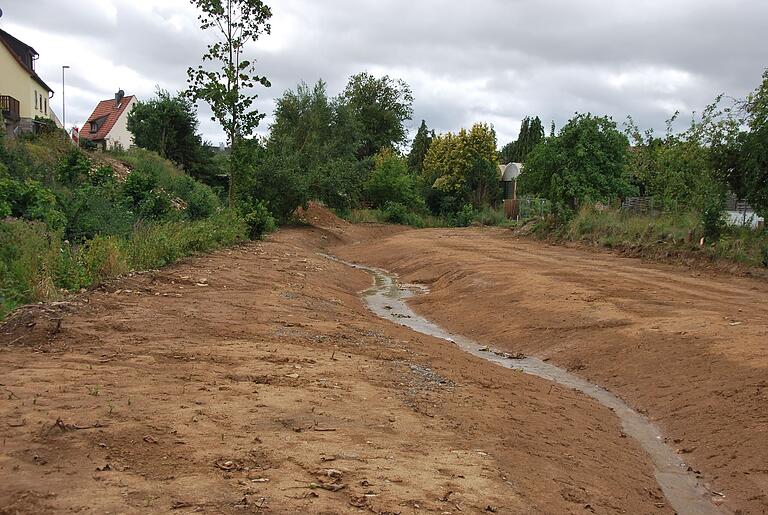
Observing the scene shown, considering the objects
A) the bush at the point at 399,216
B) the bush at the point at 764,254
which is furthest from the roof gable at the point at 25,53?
the bush at the point at 764,254

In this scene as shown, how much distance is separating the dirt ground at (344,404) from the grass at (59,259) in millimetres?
477

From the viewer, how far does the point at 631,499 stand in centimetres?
591

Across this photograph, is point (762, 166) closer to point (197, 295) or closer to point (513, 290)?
point (513, 290)

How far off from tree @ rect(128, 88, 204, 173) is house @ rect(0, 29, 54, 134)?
17.3 feet

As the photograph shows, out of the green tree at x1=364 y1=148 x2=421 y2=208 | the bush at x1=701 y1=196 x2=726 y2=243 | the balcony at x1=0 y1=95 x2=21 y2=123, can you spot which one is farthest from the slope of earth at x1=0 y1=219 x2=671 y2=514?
the green tree at x1=364 y1=148 x2=421 y2=208

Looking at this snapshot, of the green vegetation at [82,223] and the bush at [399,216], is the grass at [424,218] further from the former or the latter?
the green vegetation at [82,223]

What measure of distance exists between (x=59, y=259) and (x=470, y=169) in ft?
174

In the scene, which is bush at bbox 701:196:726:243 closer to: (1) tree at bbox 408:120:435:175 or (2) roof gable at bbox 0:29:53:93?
(2) roof gable at bbox 0:29:53:93

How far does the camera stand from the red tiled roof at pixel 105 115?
58688 mm

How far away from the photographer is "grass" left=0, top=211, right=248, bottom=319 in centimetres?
928

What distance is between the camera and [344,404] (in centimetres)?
660

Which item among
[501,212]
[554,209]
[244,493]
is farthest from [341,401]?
[501,212]

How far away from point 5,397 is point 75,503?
7.44 feet

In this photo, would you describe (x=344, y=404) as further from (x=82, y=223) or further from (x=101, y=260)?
(x=82, y=223)
